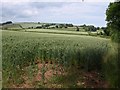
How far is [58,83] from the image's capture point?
42.3 feet

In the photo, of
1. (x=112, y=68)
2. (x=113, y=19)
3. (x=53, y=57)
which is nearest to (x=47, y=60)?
(x=53, y=57)

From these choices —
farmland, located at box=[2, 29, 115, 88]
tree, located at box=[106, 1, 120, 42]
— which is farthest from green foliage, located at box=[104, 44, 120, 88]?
tree, located at box=[106, 1, 120, 42]

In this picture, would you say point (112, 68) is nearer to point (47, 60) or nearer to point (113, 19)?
point (47, 60)

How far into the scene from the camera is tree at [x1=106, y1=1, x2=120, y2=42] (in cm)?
1895

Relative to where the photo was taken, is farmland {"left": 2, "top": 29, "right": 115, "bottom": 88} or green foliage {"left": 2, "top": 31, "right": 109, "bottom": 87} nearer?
farmland {"left": 2, "top": 29, "right": 115, "bottom": 88}

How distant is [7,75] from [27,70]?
1.03 metres

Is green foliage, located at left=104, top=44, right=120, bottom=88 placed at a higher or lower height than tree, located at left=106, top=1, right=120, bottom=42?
lower

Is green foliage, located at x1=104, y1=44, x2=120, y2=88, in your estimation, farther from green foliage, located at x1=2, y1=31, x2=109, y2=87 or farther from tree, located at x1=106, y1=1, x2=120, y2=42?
tree, located at x1=106, y1=1, x2=120, y2=42

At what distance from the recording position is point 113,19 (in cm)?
2050

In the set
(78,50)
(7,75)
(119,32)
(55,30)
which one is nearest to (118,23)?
(119,32)

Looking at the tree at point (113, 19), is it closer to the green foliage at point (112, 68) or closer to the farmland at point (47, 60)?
the farmland at point (47, 60)

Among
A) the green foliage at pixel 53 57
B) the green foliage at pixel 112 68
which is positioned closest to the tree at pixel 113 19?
the green foliage at pixel 53 57

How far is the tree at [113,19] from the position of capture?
19.0 m

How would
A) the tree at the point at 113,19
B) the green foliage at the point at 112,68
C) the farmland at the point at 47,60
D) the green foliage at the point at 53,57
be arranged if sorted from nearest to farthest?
the green foliage at the point at 112,68 < the farmland at the point at 47,60 < the green foliage at the point at 53,57 < the tree at the point at 113,19
